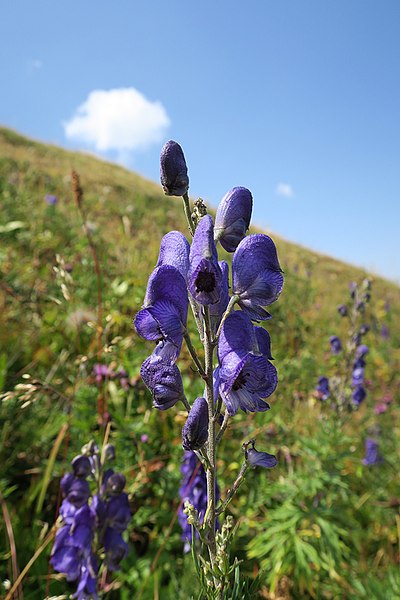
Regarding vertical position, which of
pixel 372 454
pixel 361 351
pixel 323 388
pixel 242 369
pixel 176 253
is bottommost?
pixel 372 454

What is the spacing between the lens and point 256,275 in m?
1.11

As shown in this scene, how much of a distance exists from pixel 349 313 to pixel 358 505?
1.54 metres

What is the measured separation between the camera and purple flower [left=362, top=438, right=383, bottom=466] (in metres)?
4.28

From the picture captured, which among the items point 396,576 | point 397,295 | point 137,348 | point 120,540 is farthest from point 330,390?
point 397,295

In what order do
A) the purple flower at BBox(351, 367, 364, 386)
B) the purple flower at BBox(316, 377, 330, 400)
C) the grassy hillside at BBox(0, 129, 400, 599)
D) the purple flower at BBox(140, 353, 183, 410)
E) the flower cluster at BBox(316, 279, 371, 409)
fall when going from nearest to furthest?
the purple flower at BBox(140, 353, 183, 410)
the grassy hillside at BBox(0, 129, 400, 599)
the flower cluster at BBox(316, 279, 371, 409)
the purple flower at BBox(316, 377, 330, 400)
the purple flower at BBox(351, 367, 364, 386)

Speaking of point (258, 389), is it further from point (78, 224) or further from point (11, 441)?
point (78, 224)

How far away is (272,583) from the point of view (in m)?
2.55

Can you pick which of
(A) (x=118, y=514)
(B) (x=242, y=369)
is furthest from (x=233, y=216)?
(A) (x=118, y=514)

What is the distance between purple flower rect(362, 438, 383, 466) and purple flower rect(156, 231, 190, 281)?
3811 millimetres

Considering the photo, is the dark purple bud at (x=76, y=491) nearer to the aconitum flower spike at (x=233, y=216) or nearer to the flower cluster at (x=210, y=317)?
the flower cluster at (x=210, y=317)

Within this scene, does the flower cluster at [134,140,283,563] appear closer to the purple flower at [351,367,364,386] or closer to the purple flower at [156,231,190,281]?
the purple flower at [156,231,190,281]

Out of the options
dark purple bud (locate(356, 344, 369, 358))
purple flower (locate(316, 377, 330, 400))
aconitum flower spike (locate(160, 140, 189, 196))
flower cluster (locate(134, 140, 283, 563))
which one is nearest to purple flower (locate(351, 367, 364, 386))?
dark purple bud (locate(356, 344, 369, 358))

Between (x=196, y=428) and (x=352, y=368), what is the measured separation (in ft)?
10.0

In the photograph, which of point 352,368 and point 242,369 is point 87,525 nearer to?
point 242,369
